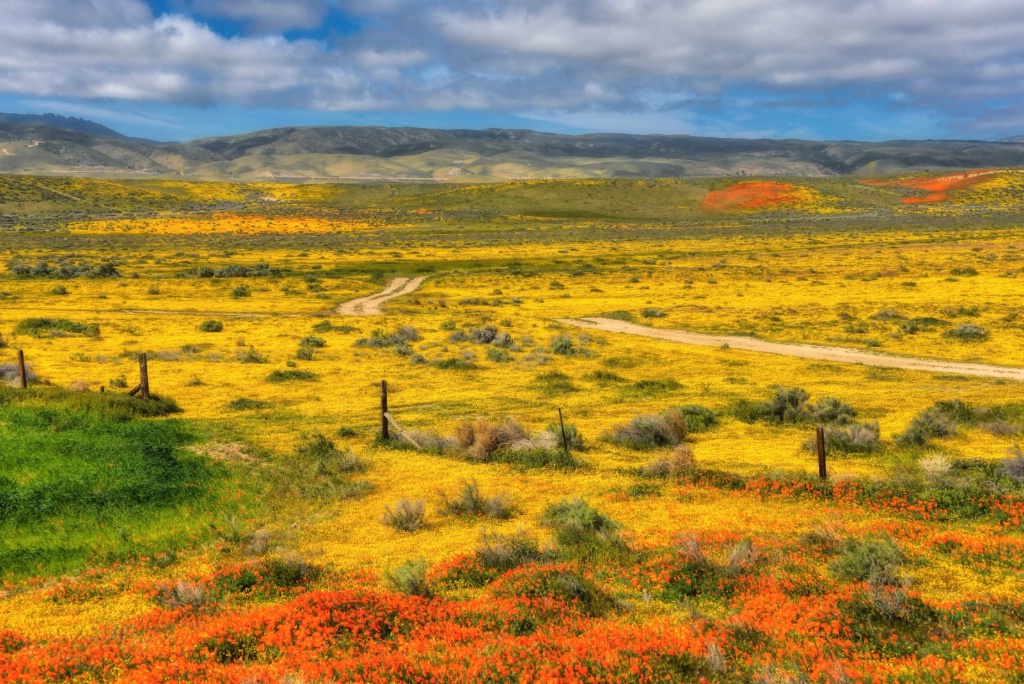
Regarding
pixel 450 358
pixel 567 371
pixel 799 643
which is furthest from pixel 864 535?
pixel 450 358

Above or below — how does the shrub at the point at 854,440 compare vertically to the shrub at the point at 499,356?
above

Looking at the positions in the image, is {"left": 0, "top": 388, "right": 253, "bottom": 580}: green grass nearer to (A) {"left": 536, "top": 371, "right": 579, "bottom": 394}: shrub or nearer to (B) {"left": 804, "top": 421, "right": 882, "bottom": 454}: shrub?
(A) {"left": 536, "top": 371, "right": 579, "bottom": 394}: shrub

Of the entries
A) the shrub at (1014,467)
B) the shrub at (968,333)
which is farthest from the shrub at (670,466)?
the shrub at (968,333)

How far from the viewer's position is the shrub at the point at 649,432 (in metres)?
21.7

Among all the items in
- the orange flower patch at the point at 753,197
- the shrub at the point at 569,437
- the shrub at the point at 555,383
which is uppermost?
the orange flower patch at the point at 753,197

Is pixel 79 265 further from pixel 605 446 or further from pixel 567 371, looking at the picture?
pixel 605 446

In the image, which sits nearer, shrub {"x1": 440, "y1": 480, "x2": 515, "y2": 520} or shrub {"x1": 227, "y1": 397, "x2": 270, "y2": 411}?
shrub {"x1": 440, "y1": 480, "x2": 515, "y2": 520}

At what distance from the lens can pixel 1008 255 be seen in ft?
262

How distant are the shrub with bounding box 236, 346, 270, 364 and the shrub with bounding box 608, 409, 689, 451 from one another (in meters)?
20.9

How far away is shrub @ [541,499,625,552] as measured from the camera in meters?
13.4

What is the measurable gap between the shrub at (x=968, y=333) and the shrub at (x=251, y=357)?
36.7 metres

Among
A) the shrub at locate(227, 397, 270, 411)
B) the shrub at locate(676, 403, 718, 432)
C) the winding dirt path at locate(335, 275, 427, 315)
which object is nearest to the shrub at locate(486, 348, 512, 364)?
the shrub at locate(227, 397, 270, 411)

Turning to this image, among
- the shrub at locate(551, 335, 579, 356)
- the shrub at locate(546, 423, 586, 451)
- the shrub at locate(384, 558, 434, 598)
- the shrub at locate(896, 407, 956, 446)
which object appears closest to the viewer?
the shrub at locate(384, 558, 434, 598)

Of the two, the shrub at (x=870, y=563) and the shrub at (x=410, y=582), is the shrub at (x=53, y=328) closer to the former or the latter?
the shrub at (x=410, y=582)
